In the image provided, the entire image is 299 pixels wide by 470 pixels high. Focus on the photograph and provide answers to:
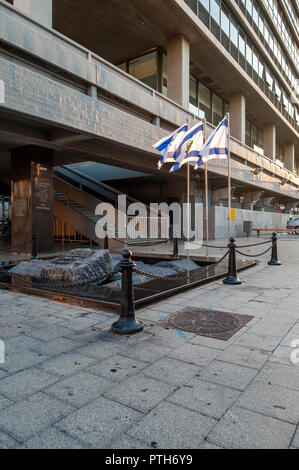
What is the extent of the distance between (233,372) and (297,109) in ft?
163

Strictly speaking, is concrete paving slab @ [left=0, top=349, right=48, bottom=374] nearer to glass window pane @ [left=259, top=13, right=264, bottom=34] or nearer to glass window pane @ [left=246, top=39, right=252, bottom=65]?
Answer: glass window pane @ [left=246, top=39, right=252, bottom=65]

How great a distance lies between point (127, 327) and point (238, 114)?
27096 millimetres

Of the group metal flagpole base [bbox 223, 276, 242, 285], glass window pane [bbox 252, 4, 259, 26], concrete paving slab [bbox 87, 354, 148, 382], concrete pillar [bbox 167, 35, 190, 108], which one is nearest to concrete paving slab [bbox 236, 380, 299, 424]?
concrete paving slab [bbox 87, 354, 148, 382]

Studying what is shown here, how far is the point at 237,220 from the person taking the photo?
30.1m

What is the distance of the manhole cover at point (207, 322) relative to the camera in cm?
444

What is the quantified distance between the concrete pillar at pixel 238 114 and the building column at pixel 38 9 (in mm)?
19520

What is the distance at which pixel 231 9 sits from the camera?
23.1 meters

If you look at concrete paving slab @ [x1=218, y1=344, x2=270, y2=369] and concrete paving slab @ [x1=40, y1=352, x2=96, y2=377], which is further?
concrete paving slab @ [x1=218, y1=344, x2=270, y2=369]

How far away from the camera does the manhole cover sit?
4.44m

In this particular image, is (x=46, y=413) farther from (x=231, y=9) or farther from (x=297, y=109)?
(x=297, y=109)

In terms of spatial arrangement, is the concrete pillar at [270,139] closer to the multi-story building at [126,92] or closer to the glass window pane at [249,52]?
the multi-story building at [126,92]

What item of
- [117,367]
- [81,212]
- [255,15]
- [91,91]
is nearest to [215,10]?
[255,15]

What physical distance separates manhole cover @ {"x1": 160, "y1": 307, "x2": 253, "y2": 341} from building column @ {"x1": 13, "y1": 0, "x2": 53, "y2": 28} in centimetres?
1105

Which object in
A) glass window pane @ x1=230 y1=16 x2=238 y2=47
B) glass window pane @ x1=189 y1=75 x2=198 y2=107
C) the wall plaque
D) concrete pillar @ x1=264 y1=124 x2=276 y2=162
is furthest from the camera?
concrete pillar @ x1=264 y1=124 x2=276 y2=162
